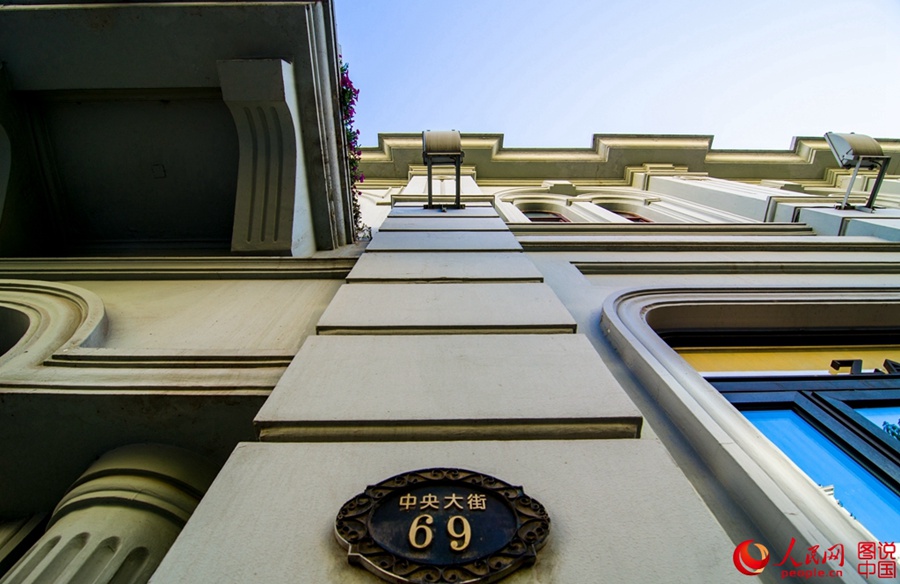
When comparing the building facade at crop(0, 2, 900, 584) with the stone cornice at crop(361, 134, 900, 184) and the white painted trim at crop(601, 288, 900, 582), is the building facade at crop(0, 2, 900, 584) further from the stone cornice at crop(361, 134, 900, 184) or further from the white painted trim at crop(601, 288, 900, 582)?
the stone cornice at crop(361, 134, 900, 184)

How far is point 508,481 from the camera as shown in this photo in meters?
1.24

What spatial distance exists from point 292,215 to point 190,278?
958 millimetres

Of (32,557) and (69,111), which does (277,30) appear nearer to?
(69,111)

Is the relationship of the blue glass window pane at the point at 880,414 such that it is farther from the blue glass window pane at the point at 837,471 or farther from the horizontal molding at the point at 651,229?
the horizontal molding at the point at 651,229

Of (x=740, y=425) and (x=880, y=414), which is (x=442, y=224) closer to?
(x=740, y=425)

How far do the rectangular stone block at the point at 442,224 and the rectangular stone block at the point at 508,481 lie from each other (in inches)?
118

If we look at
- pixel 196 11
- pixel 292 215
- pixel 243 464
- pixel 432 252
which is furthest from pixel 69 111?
pixel 243 464

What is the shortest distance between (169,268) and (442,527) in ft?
10.8

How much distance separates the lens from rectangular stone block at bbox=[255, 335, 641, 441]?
1446 mm

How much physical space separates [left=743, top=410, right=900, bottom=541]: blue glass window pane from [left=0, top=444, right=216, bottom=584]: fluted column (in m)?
2.62

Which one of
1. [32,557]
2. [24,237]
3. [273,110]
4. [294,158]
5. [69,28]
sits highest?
[69,28]

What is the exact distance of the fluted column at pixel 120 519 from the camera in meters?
1.35

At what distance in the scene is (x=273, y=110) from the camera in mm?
3346

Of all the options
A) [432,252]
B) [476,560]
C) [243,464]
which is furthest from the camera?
[432,252]
